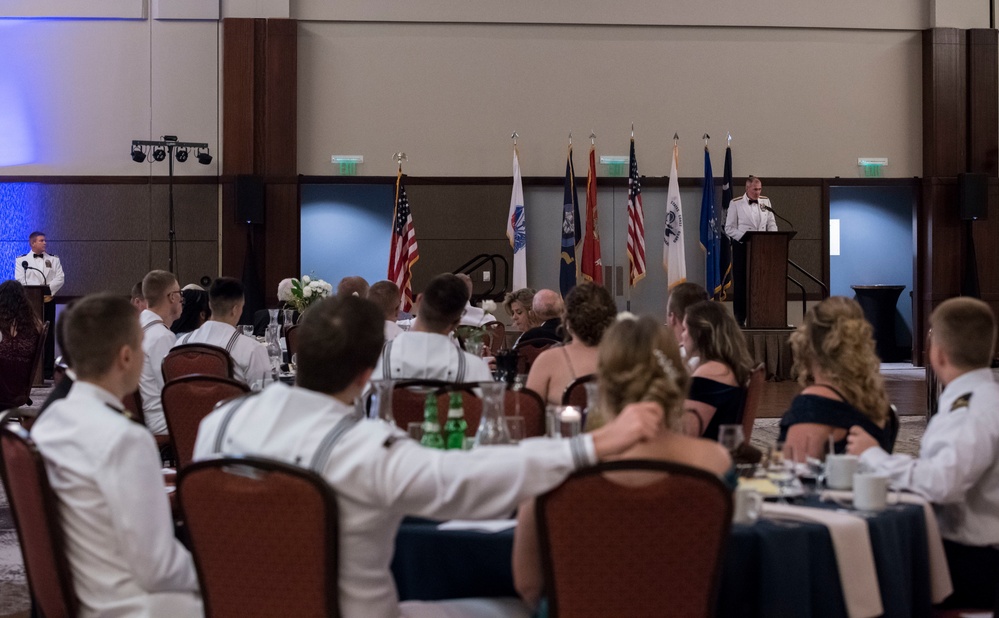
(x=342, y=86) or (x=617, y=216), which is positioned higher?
(x=342, y=86)

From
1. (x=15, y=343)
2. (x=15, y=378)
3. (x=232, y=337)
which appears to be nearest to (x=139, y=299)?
(x=15, y=343)

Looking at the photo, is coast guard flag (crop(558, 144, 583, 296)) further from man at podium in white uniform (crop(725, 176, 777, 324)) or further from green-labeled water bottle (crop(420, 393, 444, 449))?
green-labeled water bottle (crop(420, 393, 444, 449))

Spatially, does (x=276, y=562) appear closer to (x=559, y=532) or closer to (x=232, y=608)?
(x=232, y=608)

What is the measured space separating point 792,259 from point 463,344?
9598 mm

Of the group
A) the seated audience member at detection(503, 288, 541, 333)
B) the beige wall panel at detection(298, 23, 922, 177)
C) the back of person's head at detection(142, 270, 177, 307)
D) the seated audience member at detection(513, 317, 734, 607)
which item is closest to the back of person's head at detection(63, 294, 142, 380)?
the seated audience member at detection(513, 317, 734, 607)

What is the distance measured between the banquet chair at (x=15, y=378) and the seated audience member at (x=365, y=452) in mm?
6035

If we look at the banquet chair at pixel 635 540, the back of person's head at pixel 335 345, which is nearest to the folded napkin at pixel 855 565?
the banquet chair at pixel 635 540

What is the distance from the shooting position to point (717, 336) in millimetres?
4543

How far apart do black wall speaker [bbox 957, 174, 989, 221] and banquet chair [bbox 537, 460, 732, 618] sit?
13.2 m

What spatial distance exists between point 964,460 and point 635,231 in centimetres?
1066

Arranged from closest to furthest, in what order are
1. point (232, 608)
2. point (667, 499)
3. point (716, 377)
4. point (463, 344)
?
1. point (667, 499)
2. point (232, 608)
3. point (716, 377)
4. point (463, 344)

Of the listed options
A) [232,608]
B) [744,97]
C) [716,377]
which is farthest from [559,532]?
[744,97]

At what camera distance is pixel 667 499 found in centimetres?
217

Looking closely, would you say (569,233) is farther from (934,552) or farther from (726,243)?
(934,552)
